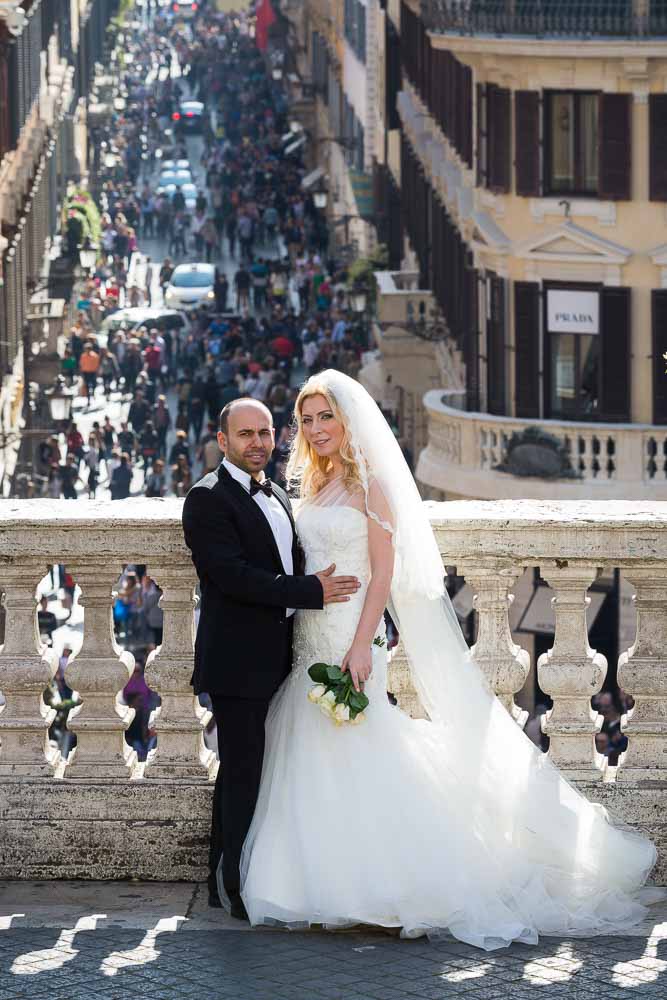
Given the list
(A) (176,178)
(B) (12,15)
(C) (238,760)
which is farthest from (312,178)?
(C) (238,760)

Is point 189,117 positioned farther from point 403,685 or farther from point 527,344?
point 403,685

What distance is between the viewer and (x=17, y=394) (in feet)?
152

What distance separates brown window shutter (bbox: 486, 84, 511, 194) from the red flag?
80.4 metres

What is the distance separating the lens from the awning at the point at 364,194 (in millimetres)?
58062

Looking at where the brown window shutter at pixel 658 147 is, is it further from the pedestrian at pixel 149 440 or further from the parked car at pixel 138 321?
the parked car at pixel 138 321

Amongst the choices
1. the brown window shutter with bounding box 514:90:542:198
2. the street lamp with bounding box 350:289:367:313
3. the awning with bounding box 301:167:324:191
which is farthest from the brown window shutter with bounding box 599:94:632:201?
the awning with bounding box 301:167:324:191

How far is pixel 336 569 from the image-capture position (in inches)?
313

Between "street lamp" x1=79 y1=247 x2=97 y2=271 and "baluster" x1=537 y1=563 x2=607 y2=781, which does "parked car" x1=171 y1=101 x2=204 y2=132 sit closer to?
"street lamp" x1=79 y1=247 x2=97 y2=271

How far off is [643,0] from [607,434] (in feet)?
15.2

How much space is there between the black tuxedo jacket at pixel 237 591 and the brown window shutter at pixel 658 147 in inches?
852

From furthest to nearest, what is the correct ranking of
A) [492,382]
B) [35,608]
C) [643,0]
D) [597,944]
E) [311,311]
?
[311,311] < [492,382] < [643,0] < [35,608] < [597,944]

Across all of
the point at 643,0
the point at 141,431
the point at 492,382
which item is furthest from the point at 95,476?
the point at 643,0

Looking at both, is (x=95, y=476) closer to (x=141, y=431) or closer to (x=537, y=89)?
(x=141, y=431)

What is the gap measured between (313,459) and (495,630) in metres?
0.76
